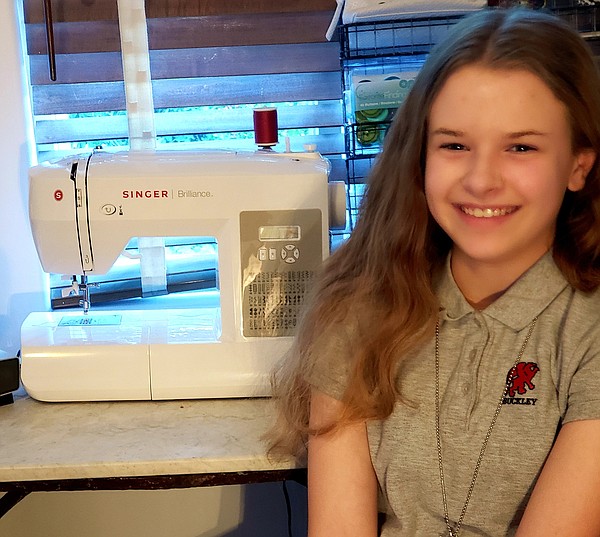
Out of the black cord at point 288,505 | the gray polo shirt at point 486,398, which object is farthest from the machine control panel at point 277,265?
the black cord at point 288,505

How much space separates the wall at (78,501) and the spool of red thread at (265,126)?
0.67 m

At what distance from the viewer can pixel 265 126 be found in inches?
63.1

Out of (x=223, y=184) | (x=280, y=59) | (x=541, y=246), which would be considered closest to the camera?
(x=541, y=246)

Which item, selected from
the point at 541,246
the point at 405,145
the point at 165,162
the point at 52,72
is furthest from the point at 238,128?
the point at 541,246

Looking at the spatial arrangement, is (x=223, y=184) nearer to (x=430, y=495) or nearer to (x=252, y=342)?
(x=252, y=342)

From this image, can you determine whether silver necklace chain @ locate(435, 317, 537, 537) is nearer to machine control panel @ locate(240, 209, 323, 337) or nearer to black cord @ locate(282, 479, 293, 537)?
machine control panel @ locate(240, 209, 323, 337)

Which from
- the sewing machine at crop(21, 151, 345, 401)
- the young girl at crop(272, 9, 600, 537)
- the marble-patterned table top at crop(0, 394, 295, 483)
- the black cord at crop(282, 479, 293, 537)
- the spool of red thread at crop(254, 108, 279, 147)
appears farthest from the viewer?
the black cord at crop(282, 479, 293, 537)

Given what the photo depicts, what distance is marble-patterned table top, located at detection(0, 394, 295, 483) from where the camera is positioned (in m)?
1.30

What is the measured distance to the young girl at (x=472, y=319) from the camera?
3.67ft

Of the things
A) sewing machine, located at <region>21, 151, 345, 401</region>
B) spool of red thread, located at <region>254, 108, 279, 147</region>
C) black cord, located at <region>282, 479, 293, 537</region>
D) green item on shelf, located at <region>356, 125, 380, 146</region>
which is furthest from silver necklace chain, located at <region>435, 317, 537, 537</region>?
black cord, located at <region>282, 479, 293, 537</region>

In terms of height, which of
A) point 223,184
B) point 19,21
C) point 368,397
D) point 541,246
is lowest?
point 368,397

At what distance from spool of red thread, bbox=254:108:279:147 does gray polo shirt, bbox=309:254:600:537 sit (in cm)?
49

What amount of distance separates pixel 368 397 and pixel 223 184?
0.47 m

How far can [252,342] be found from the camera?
5.04 ft
